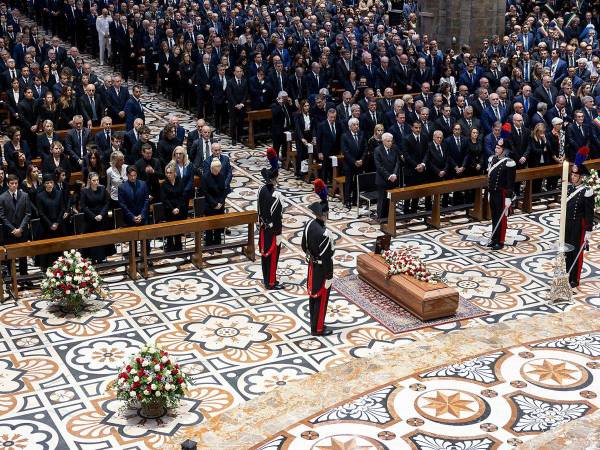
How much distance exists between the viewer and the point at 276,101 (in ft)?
60.0

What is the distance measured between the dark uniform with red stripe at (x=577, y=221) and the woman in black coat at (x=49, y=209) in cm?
598

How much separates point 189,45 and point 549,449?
45.7ft

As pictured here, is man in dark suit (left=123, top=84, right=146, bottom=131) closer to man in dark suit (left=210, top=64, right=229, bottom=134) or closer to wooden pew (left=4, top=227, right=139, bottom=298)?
man in dark suit (left=210, top=64, right=229, bottom=134)

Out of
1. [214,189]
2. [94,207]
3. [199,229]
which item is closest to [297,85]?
[214,189]

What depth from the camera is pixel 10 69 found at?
19.3 meters

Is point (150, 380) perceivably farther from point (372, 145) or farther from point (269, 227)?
point (372, 145)

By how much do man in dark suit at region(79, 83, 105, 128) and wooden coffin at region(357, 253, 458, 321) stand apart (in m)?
6.64

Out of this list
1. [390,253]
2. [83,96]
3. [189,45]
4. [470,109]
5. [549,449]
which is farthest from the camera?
Result: [189,45]

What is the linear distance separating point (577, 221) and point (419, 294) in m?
2.18

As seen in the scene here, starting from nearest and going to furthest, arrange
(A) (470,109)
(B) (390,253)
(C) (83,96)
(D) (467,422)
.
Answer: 1. (D) (467,422)
2. (B) (390,253)
3. (A) (470,109)
4. (C) (83,96)

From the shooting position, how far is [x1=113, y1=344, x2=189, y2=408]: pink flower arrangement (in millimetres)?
9680

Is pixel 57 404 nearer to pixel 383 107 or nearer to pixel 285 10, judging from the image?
pixel 383 107

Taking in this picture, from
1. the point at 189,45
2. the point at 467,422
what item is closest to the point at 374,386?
the point at 467,422

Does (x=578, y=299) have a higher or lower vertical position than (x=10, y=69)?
lower
